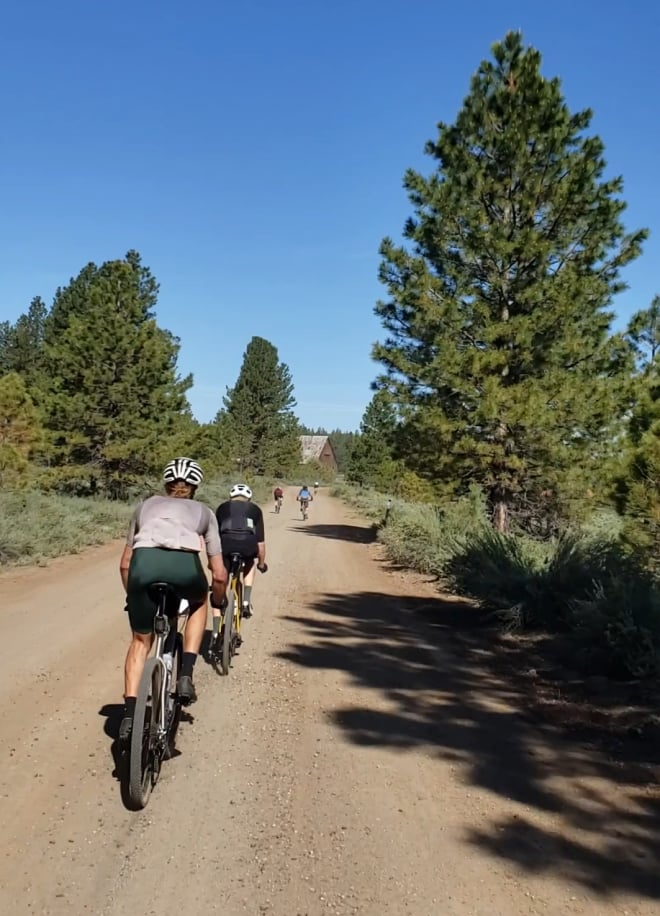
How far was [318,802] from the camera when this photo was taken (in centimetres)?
414

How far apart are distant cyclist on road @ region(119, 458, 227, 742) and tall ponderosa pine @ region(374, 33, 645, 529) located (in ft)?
38.7

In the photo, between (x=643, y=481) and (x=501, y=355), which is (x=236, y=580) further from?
(x=501, y=355)

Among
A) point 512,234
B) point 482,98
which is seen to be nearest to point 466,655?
point 512,234

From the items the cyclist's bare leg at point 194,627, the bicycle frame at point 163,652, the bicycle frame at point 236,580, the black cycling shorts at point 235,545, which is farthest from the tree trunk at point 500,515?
the bicycle frame at point 163,652

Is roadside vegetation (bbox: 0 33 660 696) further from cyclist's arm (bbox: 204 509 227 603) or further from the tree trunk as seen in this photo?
cyclist's arm (bbox: 204 509 227 603)

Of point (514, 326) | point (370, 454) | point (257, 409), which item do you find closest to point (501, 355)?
point (514, 326)

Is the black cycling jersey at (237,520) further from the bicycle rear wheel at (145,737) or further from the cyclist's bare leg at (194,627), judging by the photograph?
A: the bicycle rear wheel at (145,737)

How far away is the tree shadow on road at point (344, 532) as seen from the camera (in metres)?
24.3

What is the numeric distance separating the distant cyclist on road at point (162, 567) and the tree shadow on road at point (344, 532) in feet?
61.6

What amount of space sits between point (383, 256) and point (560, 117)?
536 centimetres

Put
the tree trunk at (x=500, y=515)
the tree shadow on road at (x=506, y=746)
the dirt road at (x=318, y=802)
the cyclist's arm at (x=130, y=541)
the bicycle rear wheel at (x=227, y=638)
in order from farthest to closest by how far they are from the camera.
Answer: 1. the tree trunk at (x=500, y=515)
2. the bicycle rear wheel at (x=227, y=638)
3. the cyclist's arm at (x=130, y=541)
4. the tree shadow on road at (x=506, y=746)
5. the dirt road at (x=318, y=802)

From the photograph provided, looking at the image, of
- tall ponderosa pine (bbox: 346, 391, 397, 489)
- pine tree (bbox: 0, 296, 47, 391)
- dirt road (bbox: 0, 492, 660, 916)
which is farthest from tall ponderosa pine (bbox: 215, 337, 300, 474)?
dirt road (bbox: 0, 492, 660, 916)

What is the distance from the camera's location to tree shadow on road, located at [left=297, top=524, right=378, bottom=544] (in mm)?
24281

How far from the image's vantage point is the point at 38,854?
3424 millimetres
